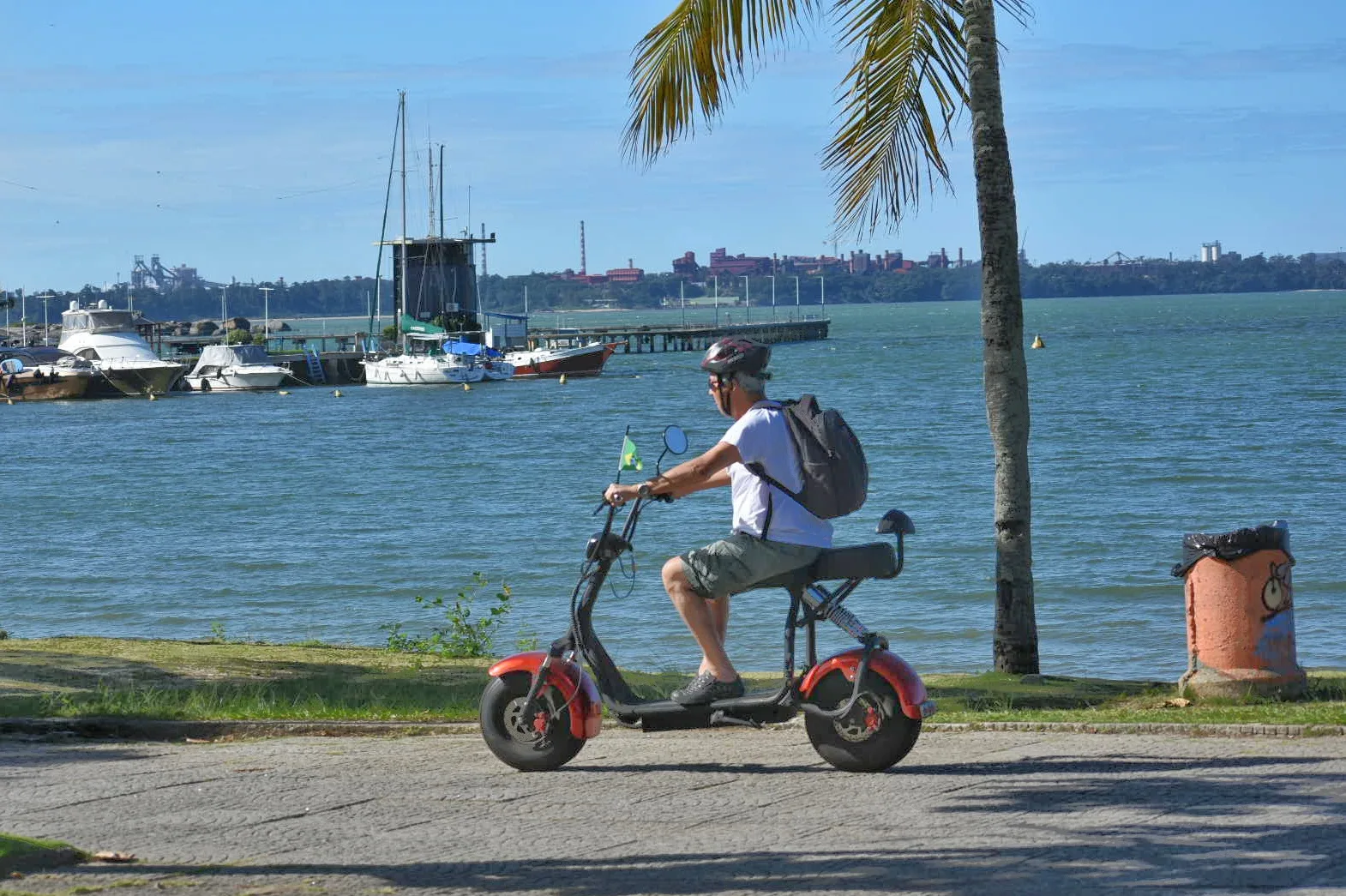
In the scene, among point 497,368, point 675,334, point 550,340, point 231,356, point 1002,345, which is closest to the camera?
point 1002,345

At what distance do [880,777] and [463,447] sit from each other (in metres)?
49.8

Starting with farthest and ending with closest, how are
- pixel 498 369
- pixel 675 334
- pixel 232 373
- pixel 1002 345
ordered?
pixel 675 334
pixel 498 369
pixel 232 373
pixel 1002 345

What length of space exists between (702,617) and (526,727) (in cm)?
86

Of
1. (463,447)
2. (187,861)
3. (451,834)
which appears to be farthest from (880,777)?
(463,447)

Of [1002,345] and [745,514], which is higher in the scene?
[1002,345]

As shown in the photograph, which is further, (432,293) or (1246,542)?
(432,293)

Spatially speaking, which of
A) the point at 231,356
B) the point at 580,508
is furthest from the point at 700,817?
the point at 231,356

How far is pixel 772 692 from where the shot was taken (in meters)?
6.79

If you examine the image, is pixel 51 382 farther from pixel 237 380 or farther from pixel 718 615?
pixel 718 615

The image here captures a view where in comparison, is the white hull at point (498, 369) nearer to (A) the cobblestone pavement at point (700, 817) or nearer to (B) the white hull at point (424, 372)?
(B) the white hull at point (424, 372)

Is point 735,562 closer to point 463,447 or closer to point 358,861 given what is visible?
point 358,861

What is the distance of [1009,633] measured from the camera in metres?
10.5

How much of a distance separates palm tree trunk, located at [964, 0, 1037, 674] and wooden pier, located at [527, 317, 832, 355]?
10798 centimetres

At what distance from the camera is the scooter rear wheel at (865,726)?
6.60 m
